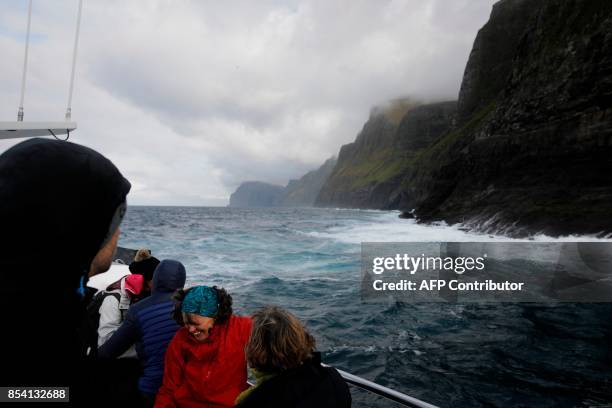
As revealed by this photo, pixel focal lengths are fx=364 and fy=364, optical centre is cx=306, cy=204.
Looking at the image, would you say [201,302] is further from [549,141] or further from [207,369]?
[549,141]

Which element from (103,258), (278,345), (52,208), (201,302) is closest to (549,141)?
(201,302)

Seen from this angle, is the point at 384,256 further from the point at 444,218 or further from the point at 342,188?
the point at 342,188

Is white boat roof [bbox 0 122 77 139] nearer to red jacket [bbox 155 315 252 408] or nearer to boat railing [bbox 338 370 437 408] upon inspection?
red jacket [bbox 155 315 252 408]

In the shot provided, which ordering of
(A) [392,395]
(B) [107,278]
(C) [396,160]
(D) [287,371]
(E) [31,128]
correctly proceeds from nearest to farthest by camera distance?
(D) [287,371] → (A) [392,395] → (E) [31,128] → (B) [107,278] → (C) [396,160]

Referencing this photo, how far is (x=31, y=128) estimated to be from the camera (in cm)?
517

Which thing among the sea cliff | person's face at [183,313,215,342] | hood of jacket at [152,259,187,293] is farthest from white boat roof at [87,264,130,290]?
the sea cliff

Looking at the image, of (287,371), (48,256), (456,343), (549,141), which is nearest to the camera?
(48,256)

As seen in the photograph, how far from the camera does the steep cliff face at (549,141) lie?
90.0 feet

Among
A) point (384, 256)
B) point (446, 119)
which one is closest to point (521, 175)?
point (384, 256)

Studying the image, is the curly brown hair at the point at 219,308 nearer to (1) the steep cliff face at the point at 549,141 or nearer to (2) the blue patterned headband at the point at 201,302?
(2) the blue patterned headband at the point at 201,302

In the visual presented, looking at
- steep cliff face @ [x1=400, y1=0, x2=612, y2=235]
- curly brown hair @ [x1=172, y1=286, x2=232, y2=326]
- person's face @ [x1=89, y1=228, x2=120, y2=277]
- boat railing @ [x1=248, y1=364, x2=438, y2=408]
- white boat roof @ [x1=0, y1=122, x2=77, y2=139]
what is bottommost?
boat railing @ [x1=248, y1=364, x2=438, y2=408]

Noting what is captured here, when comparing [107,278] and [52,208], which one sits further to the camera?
[107,278]

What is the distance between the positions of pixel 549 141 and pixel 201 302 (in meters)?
38.2

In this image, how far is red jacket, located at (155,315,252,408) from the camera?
2965 millimetres
